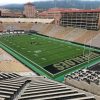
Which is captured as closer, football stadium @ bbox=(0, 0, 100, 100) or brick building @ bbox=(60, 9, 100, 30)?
football stadium @ bbox=(0, 0, 100, 100)

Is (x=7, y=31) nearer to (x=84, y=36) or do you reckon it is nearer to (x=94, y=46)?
(x=84, y=36)

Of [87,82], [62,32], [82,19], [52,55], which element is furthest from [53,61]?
[82,19]

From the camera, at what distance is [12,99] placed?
24656mm

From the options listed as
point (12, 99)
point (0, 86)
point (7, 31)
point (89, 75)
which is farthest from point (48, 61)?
point (7, 31)

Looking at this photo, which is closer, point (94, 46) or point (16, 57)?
point (16, 57)

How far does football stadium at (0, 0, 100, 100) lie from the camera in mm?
27984

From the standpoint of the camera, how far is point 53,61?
203ft

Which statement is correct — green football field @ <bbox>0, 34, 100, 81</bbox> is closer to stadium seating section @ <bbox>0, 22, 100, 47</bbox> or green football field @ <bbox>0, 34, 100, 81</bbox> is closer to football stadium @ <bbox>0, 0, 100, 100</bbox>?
football stadium @ <bbox>0, 0, 100, 100</bbox>

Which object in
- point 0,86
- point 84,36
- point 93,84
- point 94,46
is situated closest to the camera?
point 0,86

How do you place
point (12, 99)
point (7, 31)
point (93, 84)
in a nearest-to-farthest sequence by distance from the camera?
point (12, 99) < point (93, 84) < point (7, 31)

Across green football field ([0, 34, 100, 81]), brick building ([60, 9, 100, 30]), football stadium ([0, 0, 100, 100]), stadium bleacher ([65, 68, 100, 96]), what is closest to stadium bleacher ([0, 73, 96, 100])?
football stadium ([0, 0, 100, 100])

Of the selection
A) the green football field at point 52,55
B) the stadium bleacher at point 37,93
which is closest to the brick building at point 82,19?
the green football field at point 52,55

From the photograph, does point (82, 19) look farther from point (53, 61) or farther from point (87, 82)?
point (87, 82)

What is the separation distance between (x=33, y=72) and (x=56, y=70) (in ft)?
15.9
